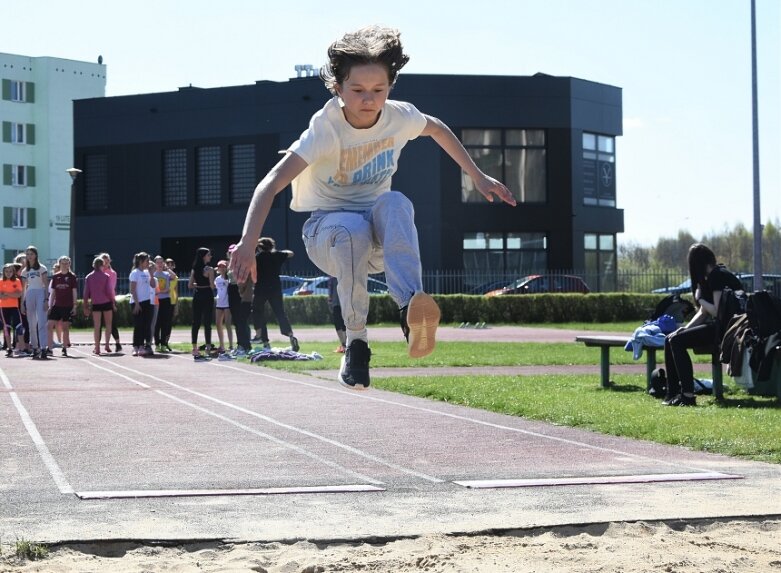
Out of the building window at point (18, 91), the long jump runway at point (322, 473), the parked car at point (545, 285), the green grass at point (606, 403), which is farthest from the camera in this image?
the building window at point (18, 91)

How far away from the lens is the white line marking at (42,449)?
326 inches

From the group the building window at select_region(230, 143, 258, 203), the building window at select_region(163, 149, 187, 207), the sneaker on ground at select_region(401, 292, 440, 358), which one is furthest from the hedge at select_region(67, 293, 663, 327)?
the sneaker on ground at select_region(401, 292, 440, 358)

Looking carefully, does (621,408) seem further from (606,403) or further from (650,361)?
(650,361)

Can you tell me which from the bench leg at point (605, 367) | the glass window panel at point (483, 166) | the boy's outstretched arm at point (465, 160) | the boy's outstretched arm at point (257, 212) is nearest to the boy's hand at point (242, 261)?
the boy's outstretched arm at point (257, 212)

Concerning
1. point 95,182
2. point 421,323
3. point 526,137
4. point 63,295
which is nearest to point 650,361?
point 421,323

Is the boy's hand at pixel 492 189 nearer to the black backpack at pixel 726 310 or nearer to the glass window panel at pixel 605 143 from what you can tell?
the black backpack at pixel 726 310

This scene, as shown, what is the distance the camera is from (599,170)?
176ft

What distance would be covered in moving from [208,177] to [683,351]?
4050 cm

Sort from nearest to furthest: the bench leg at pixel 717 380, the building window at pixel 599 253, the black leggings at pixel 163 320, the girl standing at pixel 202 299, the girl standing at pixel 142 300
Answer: the bench leg at pixel 717 380
the girl standing at pixel 202 299
the girl standing at pixel 142 300
the black leggings at pixel 163 320
the building window at pixel 599 253

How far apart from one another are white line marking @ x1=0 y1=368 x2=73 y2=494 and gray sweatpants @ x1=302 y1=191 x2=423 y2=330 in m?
2.63

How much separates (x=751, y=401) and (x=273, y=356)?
1015 centimetres

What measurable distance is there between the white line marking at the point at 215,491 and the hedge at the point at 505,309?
3156cm

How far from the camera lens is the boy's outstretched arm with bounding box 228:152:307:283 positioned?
18.7 feet

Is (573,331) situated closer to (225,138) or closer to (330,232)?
(225,138)
